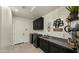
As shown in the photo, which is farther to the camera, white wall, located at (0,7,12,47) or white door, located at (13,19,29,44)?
white door, located at (13,19,29,44)

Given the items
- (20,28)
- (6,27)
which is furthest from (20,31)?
(6,27)

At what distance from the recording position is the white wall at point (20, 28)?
168cm

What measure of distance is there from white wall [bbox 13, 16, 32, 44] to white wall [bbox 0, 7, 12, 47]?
10 cm

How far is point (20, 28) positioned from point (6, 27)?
295mm

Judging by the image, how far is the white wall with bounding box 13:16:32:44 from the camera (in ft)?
5.52

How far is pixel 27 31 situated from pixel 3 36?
53cm

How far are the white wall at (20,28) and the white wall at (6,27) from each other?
10 centimetres

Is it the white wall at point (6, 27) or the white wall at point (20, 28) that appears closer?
the white wall at point (6, 27)

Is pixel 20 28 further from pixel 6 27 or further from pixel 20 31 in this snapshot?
pixel 6 27

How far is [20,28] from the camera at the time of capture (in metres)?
1.76

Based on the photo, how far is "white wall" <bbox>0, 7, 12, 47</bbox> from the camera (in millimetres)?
1452

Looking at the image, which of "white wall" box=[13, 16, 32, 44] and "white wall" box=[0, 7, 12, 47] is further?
"white wall" box=[13, 16, 32, 44]
